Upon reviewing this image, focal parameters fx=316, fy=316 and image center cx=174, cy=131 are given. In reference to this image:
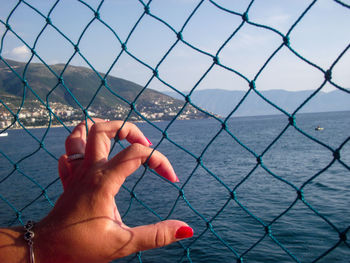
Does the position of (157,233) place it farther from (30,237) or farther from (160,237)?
(30,237)

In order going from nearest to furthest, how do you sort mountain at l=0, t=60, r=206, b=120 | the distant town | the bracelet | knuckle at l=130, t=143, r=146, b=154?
the bracelet → knuckle at l=130, t=143, r=146, b=154 → the distant town → mountain at l=0, t=60, r=206, b=120

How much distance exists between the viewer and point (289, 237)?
1115 centimetres

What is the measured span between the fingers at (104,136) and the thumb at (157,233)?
381 millimetres

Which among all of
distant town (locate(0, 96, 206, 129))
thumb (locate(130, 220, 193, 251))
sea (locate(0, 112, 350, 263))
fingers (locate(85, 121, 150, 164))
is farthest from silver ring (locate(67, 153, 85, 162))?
distant town (locate(0, 96, 206, 129))

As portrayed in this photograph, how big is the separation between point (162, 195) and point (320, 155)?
57.8 ft

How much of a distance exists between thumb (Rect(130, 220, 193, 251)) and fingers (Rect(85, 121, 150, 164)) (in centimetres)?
38

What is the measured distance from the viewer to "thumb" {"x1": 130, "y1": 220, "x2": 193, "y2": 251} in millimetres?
1359

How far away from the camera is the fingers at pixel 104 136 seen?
1541 mm

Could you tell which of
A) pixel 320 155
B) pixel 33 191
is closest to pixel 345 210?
pixel 320 155

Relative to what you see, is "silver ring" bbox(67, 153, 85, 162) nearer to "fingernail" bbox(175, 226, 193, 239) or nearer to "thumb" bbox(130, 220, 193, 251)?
"thumb" bbox(130, 220, 193, 251)

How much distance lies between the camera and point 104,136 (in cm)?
163

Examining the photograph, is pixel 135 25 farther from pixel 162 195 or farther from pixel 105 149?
pixel 162 195

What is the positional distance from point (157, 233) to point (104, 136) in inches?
22.4

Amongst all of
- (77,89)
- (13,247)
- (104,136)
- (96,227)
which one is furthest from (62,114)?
(77,89)
